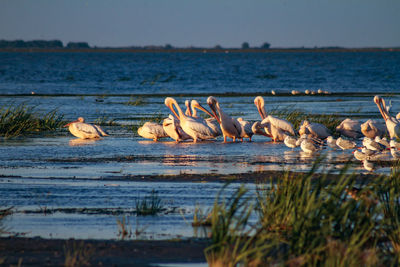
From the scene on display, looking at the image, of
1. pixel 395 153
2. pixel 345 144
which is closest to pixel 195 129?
pixel 345 144

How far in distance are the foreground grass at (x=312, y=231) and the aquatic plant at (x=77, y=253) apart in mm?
945

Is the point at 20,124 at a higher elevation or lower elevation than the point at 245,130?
higher

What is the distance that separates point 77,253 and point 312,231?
1.87m

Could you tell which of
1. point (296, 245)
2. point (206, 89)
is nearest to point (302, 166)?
point (296, 245)

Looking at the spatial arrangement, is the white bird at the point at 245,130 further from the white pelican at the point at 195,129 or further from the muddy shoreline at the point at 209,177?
the muddy shoreline at the point at 209,177

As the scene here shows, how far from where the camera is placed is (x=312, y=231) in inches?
202

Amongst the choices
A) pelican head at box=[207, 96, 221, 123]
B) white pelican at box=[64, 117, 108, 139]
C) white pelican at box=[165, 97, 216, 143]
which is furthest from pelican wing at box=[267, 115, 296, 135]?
white pelican at box=[64, 117, 108, 139]

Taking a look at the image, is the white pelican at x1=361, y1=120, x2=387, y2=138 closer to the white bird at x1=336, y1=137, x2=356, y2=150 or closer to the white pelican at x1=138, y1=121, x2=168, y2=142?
the white bird at x1=336, y1=137, x2=356, y2=150

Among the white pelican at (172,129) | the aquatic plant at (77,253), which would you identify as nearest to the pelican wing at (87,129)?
the white pelican at (172,129)

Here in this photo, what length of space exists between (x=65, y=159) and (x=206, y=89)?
104 ft

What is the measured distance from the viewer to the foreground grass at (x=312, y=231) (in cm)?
487

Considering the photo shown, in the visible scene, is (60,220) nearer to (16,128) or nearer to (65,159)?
(65,159)

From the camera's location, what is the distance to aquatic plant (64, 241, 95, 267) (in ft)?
16.8

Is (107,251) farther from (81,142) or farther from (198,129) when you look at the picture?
(198,129)
